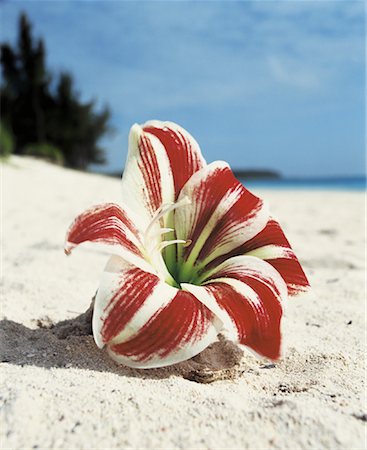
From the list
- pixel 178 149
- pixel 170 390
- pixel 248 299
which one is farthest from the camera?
pixel 178 149

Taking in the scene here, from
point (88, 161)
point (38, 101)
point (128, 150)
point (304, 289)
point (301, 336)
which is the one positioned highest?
point (128, 150)

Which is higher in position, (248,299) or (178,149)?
(178,149)

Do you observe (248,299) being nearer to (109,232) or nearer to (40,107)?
(109,232)

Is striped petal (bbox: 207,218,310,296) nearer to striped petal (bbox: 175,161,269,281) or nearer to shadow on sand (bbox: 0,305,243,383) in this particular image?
striped petal (bbox: 175,161,269,281)

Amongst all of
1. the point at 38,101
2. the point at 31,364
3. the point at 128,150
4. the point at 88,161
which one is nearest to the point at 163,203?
the point at 128,150

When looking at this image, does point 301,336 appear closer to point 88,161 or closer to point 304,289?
point 304,289

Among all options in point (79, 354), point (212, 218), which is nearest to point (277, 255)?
point (212, 218)
